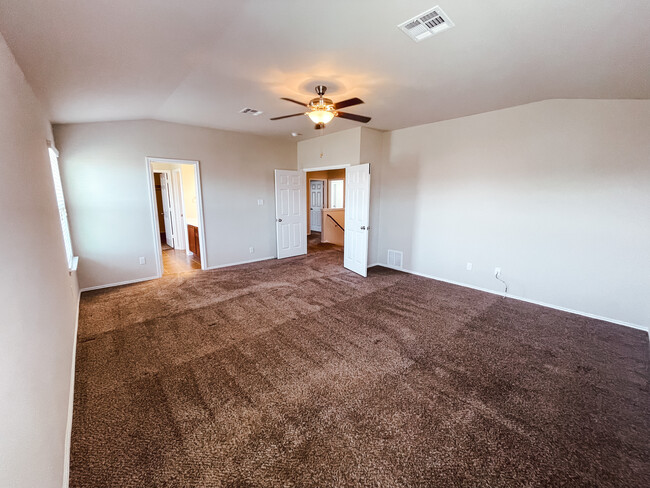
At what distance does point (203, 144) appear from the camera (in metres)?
5.07

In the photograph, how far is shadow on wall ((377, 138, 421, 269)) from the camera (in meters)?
5.04

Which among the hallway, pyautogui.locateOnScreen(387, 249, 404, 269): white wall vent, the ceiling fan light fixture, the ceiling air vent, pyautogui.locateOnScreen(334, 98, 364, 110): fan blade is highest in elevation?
the ceiling air vent

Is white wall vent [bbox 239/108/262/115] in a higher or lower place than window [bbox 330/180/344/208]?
higher

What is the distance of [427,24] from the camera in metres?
1.92

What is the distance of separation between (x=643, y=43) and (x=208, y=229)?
5.81 meters

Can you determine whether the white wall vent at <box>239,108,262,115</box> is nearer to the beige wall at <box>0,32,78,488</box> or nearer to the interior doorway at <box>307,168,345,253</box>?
the beige wall at <box>0,32,78,488</box>

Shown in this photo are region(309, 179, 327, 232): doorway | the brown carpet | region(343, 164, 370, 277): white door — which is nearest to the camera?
the brown carpet

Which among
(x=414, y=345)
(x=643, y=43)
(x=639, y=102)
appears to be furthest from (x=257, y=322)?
(x=639, y=102)

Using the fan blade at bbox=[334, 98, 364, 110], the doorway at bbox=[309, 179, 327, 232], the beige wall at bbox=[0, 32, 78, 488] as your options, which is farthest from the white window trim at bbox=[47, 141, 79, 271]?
the doorway at bbox=[309, 179, 327, 232]

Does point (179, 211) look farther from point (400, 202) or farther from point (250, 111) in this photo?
point (400, 202)

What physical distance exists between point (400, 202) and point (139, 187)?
15.0 feet

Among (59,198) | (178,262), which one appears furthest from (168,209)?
(59,198)

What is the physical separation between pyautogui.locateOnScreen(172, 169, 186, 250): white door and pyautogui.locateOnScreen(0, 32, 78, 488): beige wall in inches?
180

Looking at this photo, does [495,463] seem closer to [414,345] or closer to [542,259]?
[414,345]
